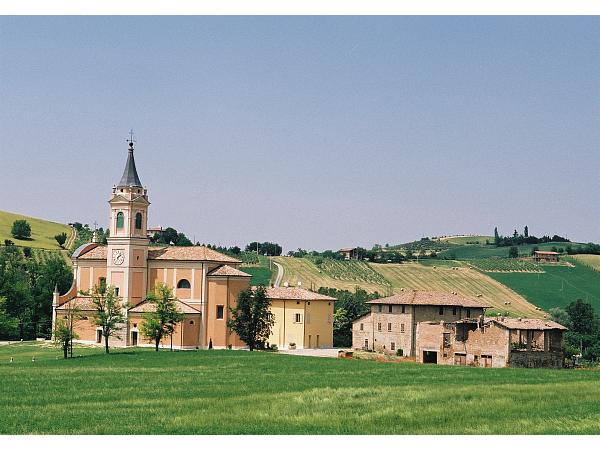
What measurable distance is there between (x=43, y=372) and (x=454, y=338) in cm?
2979

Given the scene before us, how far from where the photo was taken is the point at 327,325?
8706 centimetres

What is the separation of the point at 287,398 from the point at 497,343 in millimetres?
29814

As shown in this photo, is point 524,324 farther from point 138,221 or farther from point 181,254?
point 138,221

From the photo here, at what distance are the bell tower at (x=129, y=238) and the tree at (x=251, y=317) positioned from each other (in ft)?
39.4

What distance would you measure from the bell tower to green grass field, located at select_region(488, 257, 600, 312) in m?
56.5

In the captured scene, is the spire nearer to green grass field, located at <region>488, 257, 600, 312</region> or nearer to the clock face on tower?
the clock face on tower

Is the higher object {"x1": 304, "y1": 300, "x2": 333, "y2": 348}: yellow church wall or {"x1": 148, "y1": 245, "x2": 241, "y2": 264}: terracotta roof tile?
{"x1": 148, "y1": 245, "x2": 241, "y2": 264}: terracotta roof tile

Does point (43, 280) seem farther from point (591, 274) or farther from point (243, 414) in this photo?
point (591, 274)

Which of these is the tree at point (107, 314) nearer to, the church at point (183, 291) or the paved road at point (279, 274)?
the church at point (183, 291)

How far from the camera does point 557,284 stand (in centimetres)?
13962

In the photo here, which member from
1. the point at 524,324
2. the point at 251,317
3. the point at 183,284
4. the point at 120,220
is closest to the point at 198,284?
the point at 183,284

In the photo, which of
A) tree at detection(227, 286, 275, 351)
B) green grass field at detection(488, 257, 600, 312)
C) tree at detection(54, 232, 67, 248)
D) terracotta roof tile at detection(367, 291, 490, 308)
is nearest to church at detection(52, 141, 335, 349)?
tree at detection(227, 286, 275, 351)

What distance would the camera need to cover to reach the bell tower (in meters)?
85.5
